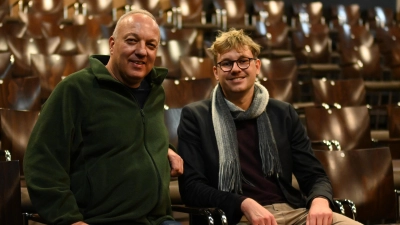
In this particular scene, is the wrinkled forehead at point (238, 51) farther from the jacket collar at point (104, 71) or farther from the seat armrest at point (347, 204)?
the seat armrest at point (347, 204)

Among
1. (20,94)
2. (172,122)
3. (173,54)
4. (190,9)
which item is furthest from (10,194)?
(190,9)

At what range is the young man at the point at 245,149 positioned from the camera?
2168mm

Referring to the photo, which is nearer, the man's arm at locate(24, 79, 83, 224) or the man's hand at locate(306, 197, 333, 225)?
the man's arm at locate(24, 79, 83, 224)

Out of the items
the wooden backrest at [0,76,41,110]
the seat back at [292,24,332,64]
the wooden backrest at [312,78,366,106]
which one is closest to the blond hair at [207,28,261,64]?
the wooden backrest at [0,76,41,110]

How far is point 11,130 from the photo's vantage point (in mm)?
2572

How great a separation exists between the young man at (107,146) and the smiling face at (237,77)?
A: 1.05 ft

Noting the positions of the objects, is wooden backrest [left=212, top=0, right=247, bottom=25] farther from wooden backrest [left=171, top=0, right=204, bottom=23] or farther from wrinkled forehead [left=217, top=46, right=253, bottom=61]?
wrinkled forehead [left=217, top=46, right=253, bottom=61]

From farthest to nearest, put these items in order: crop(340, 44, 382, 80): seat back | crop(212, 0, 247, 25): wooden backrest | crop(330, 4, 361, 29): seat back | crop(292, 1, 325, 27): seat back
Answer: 1. crop(330, 4, 361, 29): seat back
2. crop(292, 1, 325, 27): seat back
3. crop(212, 0, 247, 25): wooden backrest
4. crop(340, 44, 382, 80): seat back

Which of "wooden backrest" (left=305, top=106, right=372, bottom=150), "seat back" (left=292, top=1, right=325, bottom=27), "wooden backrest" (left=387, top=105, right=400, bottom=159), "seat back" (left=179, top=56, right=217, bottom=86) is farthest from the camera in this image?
"seat back" (left=292, top=1, right=325, bottom=27)

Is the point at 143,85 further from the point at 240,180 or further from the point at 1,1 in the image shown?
the point at 1,1

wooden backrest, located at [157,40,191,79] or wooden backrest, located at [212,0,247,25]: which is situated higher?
wooden backrest, located at [212,0,247,25]

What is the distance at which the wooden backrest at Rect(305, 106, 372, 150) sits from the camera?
10.3 ft

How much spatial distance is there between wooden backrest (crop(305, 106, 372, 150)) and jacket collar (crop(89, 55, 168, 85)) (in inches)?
46.7

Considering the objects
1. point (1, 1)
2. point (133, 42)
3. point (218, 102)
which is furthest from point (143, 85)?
point (1, 1)
